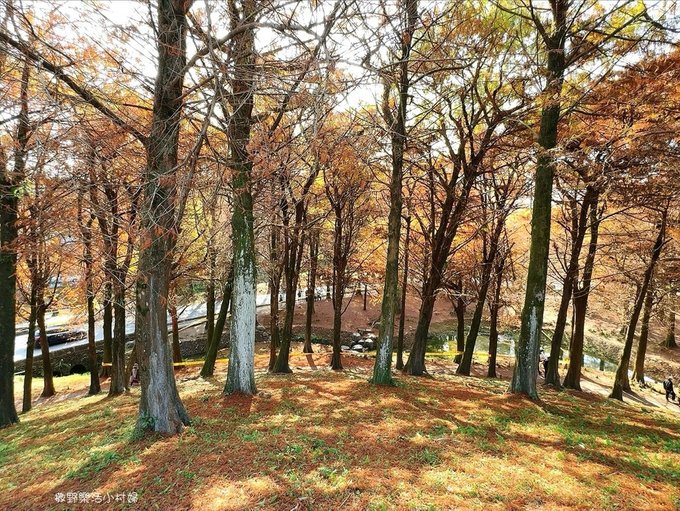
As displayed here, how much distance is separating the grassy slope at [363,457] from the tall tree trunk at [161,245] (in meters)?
0.55

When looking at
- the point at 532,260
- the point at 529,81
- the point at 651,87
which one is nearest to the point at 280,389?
the point at 532,260

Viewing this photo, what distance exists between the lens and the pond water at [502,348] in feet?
76.3

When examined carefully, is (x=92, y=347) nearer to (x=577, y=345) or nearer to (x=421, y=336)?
(x=421, y=336)

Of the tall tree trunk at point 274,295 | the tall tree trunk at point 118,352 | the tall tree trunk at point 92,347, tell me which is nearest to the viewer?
the tall tree trunk at point 118,352

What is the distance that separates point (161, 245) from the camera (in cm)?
545

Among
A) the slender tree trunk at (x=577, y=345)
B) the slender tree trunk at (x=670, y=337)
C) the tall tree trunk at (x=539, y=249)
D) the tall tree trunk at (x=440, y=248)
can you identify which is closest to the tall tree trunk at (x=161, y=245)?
the tall tree trunk at (x=539, y=249)

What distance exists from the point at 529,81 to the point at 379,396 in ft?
27.5

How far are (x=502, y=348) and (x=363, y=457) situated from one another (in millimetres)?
25959

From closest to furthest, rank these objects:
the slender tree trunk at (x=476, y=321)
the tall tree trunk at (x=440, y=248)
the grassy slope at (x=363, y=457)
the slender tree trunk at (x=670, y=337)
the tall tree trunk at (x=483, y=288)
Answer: the grassy slope at (x=363, y=457)
the tall tree trunk at (x=440, y=248)
the tall tree trunk at (x=483, y=288)
the slender tree trunk at (x=476, y=321)
the slender tree trunk at (x=670, y=337)

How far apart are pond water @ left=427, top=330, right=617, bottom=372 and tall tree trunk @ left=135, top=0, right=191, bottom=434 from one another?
22348 mm

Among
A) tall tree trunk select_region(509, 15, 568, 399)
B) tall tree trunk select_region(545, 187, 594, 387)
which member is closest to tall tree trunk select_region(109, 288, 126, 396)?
tall tree trunk select_region(509, 15, 568, 399)

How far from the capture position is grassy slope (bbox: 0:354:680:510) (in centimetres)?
369

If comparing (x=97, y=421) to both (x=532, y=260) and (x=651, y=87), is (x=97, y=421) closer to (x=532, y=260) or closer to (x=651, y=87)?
(x=532, y=260)

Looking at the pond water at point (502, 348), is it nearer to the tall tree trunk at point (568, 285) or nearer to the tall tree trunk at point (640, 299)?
the tall tree trunk at point (640, 299)
